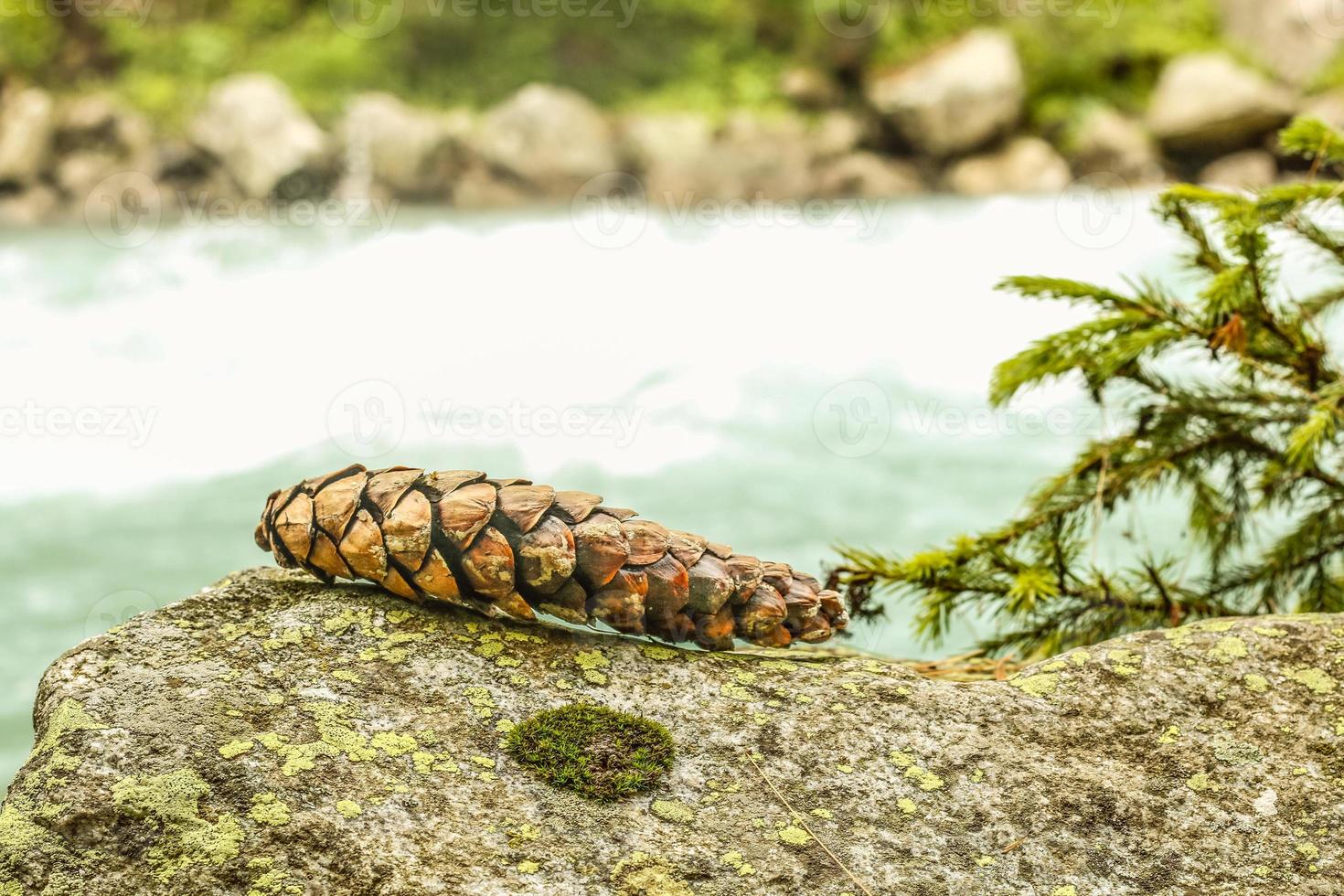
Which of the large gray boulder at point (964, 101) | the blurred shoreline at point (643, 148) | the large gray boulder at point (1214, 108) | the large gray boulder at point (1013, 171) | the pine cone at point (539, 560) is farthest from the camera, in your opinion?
the large gray boulder at point (964, 101)

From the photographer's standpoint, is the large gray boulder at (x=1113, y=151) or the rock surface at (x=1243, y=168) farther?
the large gray boulder at (x=1113, y=151)

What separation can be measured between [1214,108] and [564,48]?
44.3 ft

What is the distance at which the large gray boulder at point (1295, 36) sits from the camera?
20391 millimetres

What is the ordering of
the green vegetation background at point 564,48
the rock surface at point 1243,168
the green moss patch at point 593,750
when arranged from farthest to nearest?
the green vegetation background at point 564,48
the rock surface at point 1243,168
the green moss patch at point 593,750

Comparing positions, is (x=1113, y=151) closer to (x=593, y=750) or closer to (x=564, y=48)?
(x=564, y=48)

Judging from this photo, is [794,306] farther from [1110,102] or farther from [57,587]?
[1110,102]

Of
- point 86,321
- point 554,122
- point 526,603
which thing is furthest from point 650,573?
point 554,122

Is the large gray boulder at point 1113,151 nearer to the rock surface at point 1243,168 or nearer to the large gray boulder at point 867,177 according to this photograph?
the rock surface at point 1243,168

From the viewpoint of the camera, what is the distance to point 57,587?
5.49 m

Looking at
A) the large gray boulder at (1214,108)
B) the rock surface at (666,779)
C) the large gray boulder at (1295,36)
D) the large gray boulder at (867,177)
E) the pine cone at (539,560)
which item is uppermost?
the large gray boulder at (1295,36)

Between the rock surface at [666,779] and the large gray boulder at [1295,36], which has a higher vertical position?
the large gray boulder at [1295,36]

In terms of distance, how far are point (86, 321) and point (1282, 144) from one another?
31.3ft

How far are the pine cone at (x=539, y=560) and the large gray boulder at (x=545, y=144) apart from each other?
18.6m

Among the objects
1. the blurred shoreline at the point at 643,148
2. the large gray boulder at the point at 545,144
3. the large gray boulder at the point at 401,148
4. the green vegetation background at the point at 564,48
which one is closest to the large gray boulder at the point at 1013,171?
the blurred shoreline at the point at 643,148
